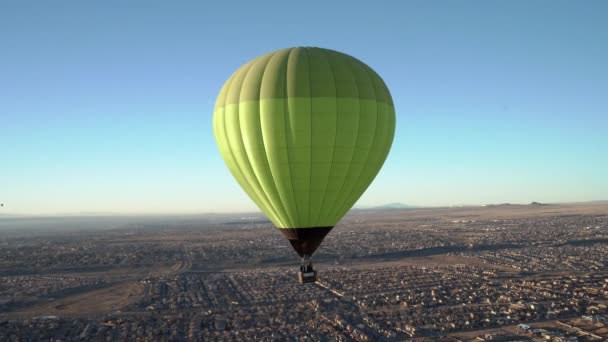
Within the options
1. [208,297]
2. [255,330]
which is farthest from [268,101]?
[208,297]

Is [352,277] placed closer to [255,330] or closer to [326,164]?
[255,330]

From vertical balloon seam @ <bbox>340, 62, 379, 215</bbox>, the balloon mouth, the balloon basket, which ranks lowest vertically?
the balloon basket

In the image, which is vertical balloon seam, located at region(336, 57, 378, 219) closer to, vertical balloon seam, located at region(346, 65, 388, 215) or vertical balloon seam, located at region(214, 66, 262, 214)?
vertical balloon seam, located at region(346, 65, 388, 215)

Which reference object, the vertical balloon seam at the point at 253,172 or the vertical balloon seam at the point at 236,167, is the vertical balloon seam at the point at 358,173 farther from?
the vertical balloon seam at the point at 236,167

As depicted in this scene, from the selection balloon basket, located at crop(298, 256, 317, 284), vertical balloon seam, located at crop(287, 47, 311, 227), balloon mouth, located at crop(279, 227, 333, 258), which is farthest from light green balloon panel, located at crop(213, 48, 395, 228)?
balloon basket, located at crop(298, 256, 317, 284)

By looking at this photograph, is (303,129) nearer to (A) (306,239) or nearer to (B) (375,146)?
(B) (375,146)

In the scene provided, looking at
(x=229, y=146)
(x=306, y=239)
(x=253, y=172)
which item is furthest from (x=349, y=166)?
(x=229, y=146)
